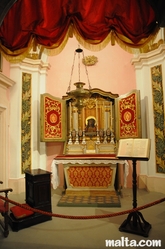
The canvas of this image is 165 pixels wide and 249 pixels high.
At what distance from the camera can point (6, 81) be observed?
18.8 feet

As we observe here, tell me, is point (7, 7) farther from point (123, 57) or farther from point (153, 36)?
point (123, 57)

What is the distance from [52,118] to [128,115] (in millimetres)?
2420

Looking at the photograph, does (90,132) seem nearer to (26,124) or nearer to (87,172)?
(87,172)

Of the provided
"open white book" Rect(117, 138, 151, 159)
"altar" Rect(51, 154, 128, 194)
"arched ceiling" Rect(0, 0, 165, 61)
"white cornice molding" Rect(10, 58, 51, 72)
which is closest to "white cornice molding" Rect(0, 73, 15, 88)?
"white cornice molding" Rect(10, 58, 51, 72)

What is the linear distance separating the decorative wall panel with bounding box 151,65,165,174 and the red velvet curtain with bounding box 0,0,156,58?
3.25 meters

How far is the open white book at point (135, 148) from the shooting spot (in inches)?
126

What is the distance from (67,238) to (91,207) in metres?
1.51

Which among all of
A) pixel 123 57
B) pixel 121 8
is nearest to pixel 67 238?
pixel 121 8

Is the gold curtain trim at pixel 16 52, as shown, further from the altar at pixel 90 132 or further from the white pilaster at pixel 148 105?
the white pilaster at pixel 148 105

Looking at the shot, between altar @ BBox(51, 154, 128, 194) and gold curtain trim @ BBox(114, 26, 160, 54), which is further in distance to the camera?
altar @ BBox(51, 154, 128, 194)

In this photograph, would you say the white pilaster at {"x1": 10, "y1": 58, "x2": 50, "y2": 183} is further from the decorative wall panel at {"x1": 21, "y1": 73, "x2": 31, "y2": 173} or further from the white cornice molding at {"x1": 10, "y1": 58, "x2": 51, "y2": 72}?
the decorative wall panel at {"x1": 21, "y1": 73, "x2": 31, "y2": 173}

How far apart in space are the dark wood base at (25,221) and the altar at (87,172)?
1624mm

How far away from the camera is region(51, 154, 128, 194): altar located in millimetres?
5469

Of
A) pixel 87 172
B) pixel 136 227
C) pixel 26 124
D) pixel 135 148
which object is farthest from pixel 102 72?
pixel 136 227
